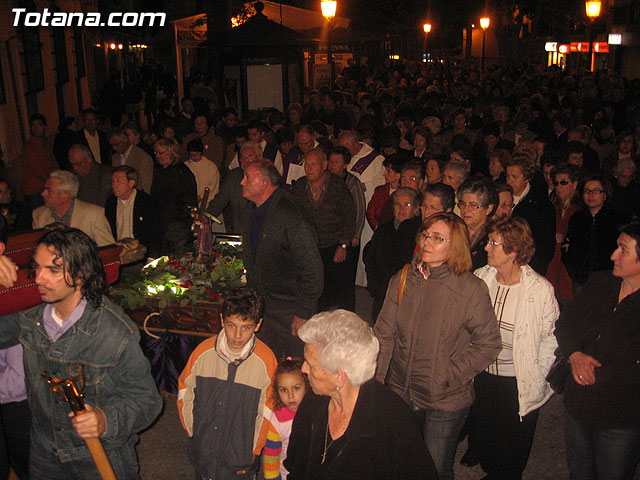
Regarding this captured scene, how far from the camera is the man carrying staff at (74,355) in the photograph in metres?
2.93

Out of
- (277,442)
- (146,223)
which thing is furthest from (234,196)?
(277,442)

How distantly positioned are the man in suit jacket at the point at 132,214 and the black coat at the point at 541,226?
3567 mm

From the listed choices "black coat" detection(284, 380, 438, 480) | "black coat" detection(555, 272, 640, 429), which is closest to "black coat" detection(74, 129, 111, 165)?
"black coat" detection(555, 272, 640, 429)

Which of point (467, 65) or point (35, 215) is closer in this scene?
point (35, 215)

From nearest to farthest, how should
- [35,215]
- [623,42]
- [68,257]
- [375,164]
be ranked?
[68,257] → [35,215] → [375,164] → [623,42]

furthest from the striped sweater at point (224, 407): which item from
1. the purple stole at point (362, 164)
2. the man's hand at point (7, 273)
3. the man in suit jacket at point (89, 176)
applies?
the purple stole at point (362, 164)

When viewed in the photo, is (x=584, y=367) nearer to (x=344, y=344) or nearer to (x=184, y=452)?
(x=344, y=344)

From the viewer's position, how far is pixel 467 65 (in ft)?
126

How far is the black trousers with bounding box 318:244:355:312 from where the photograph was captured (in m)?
6.82

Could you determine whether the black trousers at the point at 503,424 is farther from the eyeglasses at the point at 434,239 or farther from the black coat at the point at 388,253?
the black coat at the point at 388,253

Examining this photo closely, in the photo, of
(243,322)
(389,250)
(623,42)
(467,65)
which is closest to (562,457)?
(389,250)

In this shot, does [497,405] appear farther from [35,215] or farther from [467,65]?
[467,65]

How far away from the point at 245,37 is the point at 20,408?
35.8 ft

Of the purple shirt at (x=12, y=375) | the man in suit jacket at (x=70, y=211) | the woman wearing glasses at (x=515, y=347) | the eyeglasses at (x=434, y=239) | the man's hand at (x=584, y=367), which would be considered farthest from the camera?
the man in suit jacket at (x=70, y=211)
